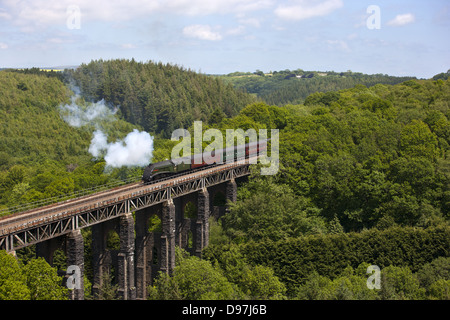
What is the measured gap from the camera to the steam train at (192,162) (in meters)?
61.8

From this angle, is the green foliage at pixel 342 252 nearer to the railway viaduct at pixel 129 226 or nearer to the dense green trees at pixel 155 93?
the railway viaduct at pixel 129 226

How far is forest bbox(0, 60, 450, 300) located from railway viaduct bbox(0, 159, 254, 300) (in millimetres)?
2561

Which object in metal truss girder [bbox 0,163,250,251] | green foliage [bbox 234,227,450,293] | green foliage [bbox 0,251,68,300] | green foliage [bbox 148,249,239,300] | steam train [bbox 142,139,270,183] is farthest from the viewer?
steam train [bbox 142,139,270,183]

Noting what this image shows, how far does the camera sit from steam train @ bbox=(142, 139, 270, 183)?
61.8m

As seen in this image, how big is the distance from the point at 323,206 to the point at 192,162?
20.1 m

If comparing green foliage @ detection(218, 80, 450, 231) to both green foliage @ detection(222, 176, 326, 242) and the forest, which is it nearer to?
the forest

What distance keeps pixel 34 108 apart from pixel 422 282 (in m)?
111

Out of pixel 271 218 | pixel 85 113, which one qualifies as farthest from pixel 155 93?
pixel 271 218

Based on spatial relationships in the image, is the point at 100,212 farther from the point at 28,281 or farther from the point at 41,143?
the point at 41,143

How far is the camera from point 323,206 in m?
74.7

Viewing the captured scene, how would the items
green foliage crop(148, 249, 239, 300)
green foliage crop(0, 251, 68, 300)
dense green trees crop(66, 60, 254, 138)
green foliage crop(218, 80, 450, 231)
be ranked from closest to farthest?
green foliage crop(0, 251, 68, 300) < green foliage crop(148, 249, 239, 300) < green foliage crop(218, 80, 450, 231) < dense green trees crop(66, 60, 254, 138)

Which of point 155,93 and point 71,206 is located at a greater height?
point 155,93

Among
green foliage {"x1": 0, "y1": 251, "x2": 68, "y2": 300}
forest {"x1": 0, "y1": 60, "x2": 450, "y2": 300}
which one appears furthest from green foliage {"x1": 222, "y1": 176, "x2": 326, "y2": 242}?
green foliage {"x1": 0, "y1": 251, "x2": 68, "y2": 300}

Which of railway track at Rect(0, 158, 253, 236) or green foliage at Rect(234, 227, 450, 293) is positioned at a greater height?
railway track at Rect(0, 158, 253, 236)
